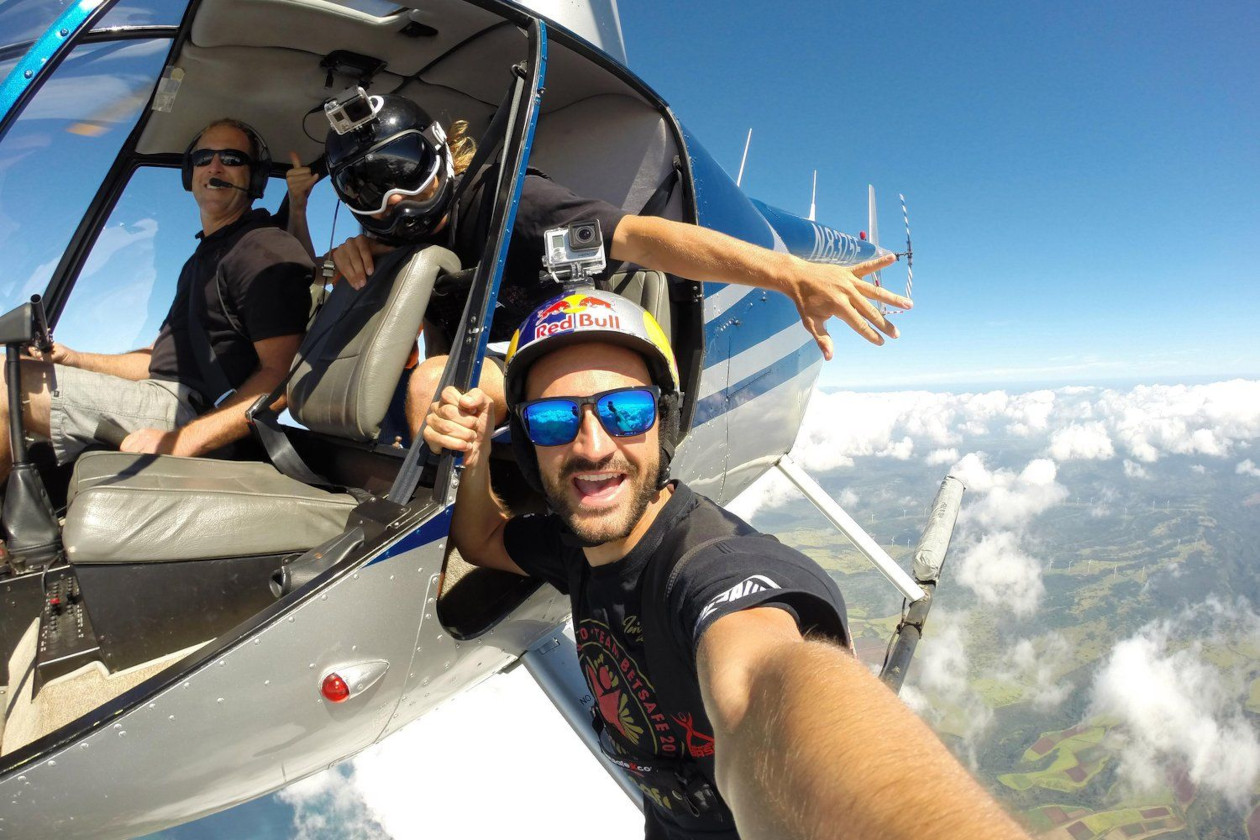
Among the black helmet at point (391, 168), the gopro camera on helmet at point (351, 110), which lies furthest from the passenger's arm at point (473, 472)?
the gopro camera on helmet at point (351, 110)

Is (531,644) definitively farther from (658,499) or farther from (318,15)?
(318,15)

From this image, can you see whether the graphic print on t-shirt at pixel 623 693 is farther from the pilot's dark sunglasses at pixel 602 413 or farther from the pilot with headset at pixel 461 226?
the pilot with headset at pixel 461 226

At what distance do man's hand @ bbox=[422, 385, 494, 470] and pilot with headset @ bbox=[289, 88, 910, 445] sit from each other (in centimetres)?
29

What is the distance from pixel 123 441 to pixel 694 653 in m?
2.26

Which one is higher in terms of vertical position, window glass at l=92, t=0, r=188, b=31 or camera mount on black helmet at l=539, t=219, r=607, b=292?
window glass at l=92, t=0, r=188, b=31

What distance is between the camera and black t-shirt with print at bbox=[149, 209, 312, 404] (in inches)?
92.3

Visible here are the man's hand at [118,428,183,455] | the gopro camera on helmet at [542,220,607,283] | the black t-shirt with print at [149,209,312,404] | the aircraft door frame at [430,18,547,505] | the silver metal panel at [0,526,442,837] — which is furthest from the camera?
the black t-shirt with print at [149,209,312,404]

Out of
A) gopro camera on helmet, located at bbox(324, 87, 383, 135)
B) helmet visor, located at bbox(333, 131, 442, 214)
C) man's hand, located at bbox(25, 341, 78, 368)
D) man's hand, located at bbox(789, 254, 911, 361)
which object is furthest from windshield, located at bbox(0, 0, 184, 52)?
man's hand, located at bbox(789, 254, 911, 361)

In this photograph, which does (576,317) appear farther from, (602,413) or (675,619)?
(675,619)

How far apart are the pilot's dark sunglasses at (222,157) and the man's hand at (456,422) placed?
189 centimetres

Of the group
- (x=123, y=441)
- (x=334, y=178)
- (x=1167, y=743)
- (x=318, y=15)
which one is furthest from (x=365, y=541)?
(x=1167, y=743)

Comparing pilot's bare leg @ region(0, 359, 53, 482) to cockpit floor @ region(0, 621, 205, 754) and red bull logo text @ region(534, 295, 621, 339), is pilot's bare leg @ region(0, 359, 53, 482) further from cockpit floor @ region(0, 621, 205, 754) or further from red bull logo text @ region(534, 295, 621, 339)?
red bull logo text @ region(534, 295, 621, 339)

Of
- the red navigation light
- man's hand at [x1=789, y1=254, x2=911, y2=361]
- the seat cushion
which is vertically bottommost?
the red navigation light

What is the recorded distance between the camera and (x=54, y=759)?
48.4 inches
